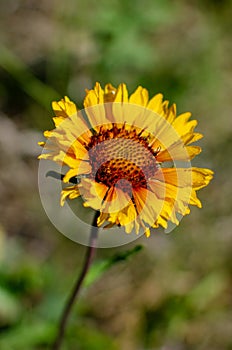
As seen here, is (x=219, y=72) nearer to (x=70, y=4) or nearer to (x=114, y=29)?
(x=114, y=29)

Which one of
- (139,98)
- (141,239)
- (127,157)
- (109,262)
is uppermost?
(139,98)

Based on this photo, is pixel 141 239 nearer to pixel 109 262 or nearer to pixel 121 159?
pixel 109 262

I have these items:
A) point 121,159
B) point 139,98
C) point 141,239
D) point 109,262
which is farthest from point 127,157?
point 141,239

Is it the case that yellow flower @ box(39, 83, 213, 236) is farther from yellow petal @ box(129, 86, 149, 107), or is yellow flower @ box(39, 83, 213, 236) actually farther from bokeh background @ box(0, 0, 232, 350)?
bokeh background @ box(0, 0, 232, 350)

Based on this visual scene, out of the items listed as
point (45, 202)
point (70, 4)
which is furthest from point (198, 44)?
point (45, 202)

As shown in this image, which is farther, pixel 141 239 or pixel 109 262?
pixel 141 239

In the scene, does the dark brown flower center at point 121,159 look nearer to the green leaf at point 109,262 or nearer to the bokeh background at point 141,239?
the green leaf at point 109,262

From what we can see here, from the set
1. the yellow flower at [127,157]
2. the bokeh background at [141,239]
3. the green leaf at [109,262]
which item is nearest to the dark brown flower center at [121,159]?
the yellow flower at [127,157]
